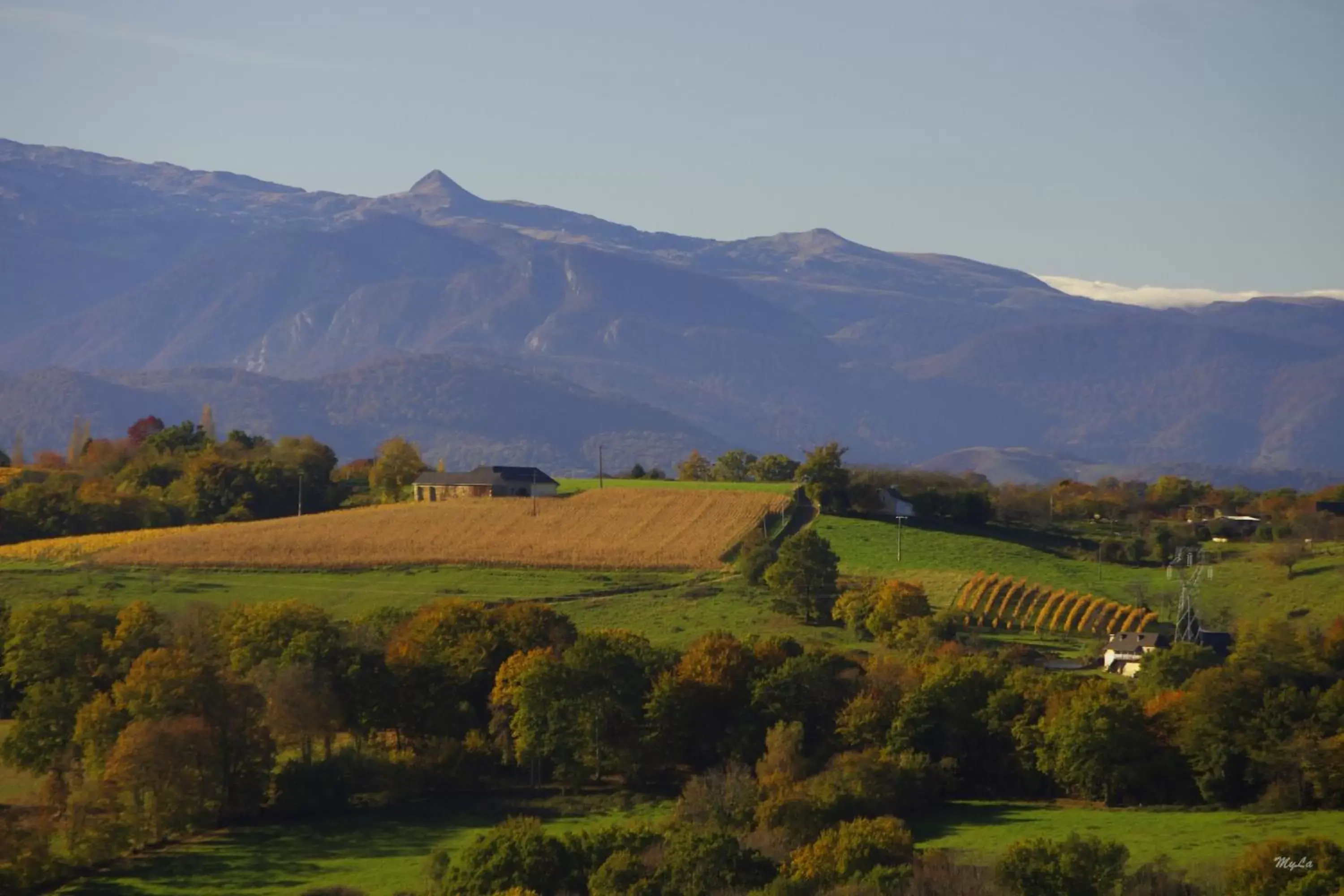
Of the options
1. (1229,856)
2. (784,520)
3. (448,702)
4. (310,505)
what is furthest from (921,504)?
(1229,856)

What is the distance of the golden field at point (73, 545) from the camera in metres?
99.8

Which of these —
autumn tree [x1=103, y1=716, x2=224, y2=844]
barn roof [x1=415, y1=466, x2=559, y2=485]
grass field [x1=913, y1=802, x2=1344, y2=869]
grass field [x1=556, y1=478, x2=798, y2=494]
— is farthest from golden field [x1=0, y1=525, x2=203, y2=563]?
grass field [x1=913, y1=802, x2=1344, y2=869]

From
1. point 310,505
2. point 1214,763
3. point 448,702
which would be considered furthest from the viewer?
point 310,505

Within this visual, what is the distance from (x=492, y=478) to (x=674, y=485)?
10.9m

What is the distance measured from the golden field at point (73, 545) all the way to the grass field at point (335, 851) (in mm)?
44192

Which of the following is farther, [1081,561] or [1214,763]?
[1081,561]

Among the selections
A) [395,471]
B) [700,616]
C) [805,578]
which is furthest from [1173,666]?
[395,471]

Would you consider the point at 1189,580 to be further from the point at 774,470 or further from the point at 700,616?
the point at 774,470

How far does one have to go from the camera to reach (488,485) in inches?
4658

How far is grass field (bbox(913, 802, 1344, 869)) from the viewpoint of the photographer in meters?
50.1

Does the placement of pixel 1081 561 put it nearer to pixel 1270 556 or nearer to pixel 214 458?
pixel 1270 556

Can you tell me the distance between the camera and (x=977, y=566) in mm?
91562

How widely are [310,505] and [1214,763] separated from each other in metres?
71.2

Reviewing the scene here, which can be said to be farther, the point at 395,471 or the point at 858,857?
the point at 395,471
